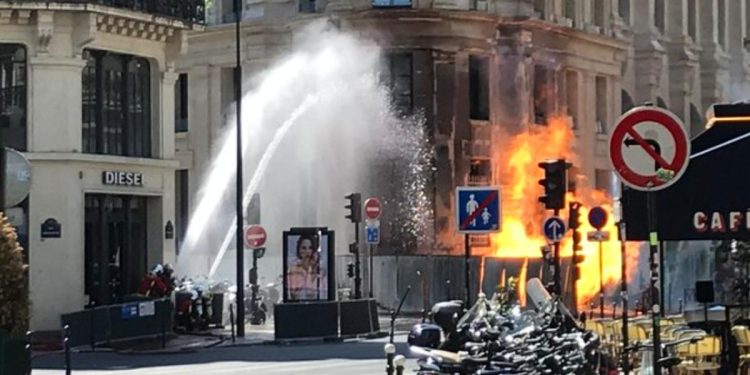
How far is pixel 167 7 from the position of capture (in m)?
44.7

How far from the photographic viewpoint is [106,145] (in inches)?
1676

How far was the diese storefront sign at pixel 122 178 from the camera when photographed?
42.0 meters

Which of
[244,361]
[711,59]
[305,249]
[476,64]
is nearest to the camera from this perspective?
[244,361]

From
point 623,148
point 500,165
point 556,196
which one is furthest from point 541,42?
point 623,148

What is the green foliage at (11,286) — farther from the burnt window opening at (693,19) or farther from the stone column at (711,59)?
the burnt window opening at (693,19)

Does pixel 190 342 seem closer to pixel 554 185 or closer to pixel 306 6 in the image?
pixel 554 185

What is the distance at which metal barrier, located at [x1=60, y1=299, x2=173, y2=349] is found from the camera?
3609 centimetres

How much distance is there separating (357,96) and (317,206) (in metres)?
4.43

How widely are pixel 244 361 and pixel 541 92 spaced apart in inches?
1418

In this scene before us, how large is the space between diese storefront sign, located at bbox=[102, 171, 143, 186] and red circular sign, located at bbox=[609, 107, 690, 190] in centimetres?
2833

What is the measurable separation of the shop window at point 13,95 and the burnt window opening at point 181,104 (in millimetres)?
26518

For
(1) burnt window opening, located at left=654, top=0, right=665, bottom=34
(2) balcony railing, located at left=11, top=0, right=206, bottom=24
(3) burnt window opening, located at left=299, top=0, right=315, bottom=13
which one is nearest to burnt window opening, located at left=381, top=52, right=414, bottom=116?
(3) burnt window opening, located at left=299, top=0, right=315, bottom=13

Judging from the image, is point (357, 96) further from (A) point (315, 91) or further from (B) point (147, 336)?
(B) point (147, 336)

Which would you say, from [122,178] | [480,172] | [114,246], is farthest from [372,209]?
[480,172]
